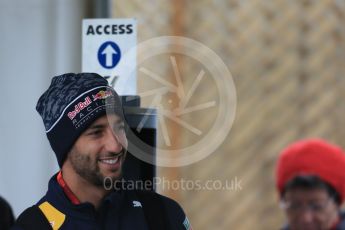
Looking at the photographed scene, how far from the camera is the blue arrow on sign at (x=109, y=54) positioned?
3.46 m

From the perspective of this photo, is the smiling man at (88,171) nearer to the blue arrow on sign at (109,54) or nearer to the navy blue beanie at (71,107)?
the navy blue beanie at (71,107)

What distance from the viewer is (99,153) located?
8.75 feet

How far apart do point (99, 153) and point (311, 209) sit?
82 centimetres

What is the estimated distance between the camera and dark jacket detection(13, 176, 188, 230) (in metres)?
2.60

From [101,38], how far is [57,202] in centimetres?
101

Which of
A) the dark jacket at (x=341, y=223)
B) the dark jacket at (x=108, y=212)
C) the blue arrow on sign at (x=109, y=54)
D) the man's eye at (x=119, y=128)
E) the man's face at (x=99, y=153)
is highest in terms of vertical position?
the blue arrow on sign at (x=109, y=54)

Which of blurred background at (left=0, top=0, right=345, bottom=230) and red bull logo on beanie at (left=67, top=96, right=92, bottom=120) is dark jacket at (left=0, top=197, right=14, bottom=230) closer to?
red bull logo on beanie at (left=67, top=96, right=92, bottom=120)

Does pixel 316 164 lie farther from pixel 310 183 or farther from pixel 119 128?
pixel 119 128

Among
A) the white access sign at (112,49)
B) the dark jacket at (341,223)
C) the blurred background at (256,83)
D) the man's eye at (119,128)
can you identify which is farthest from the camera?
the blurred background at (256,83)

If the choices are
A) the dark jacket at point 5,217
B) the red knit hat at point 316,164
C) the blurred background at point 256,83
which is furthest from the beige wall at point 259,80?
the red knit hat at point 316,164

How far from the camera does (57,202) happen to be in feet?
8.67

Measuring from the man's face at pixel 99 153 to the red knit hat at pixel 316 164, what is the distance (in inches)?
27.6

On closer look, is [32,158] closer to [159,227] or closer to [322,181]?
[159,227]

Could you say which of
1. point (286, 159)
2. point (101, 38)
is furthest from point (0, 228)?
point (286, 159)
